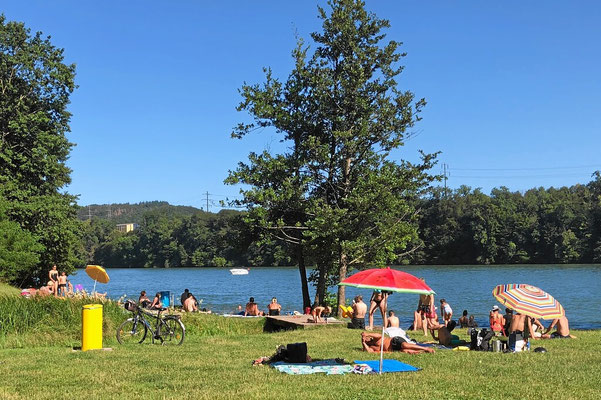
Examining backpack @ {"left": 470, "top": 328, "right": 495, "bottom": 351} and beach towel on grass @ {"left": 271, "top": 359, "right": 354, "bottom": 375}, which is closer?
beach towel on grass @ {"left": 271, "top": 359, "right": 354, "bottom": 375}

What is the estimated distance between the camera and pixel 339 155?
28.3 meters

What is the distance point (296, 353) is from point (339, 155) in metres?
17.6

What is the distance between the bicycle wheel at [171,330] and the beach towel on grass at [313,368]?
4774 millimetres

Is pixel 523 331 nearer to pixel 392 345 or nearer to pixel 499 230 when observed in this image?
pixel 392 345

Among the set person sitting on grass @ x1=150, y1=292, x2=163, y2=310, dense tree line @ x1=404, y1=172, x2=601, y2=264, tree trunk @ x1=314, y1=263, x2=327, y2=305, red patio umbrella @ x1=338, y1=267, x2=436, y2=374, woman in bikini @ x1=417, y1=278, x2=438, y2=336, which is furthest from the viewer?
dense tree line @ x1=404, y1=172, x2=601, y2=264

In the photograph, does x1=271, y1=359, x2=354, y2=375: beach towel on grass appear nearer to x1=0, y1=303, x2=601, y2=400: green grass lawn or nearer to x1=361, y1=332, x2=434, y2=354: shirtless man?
x1=0, y1=303, x2=601, y2=400: green grass lawn

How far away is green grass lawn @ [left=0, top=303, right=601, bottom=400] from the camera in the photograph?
8.67 m

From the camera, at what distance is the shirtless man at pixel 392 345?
1337cm

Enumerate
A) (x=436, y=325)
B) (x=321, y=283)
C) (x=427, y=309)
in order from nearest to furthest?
(x=436, y=325) < (x=427, y=309) < (x=321, y=283)

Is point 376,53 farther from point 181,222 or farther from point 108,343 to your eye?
point 181,222

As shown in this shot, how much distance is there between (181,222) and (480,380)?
12516 centimetres

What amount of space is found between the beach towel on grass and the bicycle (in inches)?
192

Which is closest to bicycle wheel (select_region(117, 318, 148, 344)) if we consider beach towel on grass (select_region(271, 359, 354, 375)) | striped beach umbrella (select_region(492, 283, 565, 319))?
beach towel on grass (select_region(271, 359, 354, 375))

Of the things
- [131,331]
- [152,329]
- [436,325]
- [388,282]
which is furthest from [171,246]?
[388,282]
